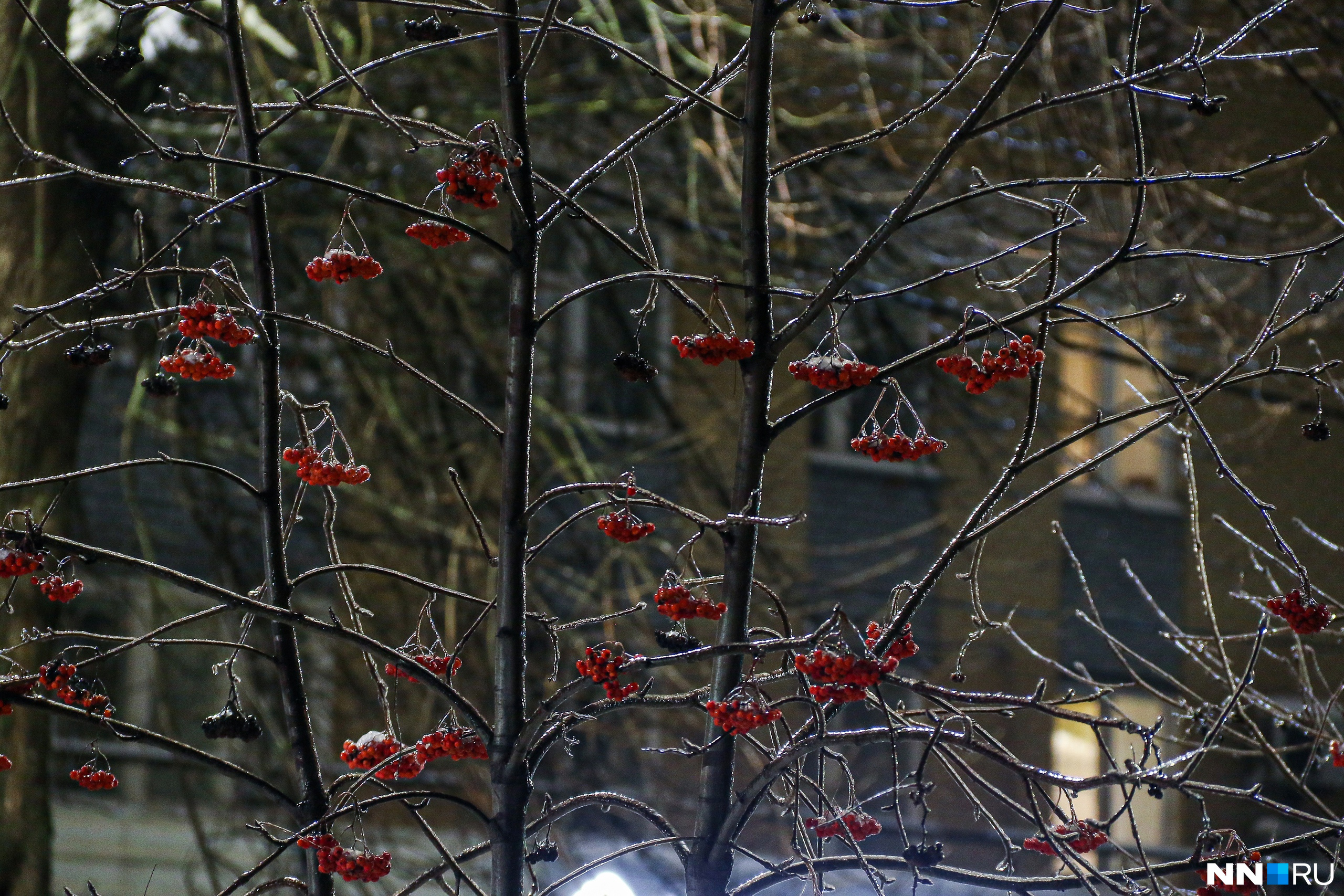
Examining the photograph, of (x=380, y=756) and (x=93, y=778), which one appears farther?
(x=93, y=778)

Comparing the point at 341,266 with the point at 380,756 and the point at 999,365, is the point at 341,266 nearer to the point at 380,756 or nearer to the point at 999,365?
the point at 380,756

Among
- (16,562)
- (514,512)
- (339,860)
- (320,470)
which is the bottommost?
(339,860)

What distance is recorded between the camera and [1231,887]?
6.13ft

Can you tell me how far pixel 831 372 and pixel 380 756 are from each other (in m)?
0.72

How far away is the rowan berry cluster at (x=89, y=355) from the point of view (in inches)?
70.0

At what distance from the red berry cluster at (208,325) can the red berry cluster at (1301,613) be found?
1.34 meters

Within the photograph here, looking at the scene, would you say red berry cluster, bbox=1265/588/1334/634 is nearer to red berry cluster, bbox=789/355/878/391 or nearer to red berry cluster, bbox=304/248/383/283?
red berry cluster, bbox=789/355/878/391

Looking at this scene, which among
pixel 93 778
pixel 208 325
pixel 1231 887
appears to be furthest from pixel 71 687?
pixel 1231 887

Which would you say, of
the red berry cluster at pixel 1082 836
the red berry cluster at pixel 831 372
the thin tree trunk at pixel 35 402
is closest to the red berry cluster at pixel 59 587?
the red berry cluster at pixel 831 372

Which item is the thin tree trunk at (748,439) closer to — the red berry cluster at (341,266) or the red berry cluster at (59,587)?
the red berry cluster at (341,266)

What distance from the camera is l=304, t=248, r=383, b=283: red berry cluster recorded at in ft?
6.13

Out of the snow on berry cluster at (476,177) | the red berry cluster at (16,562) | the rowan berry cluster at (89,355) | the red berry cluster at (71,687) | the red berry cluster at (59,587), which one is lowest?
the red berry cluster at (71,687)

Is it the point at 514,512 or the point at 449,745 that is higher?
the point at 514,512

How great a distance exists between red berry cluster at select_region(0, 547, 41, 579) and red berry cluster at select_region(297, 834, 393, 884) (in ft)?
1.37
